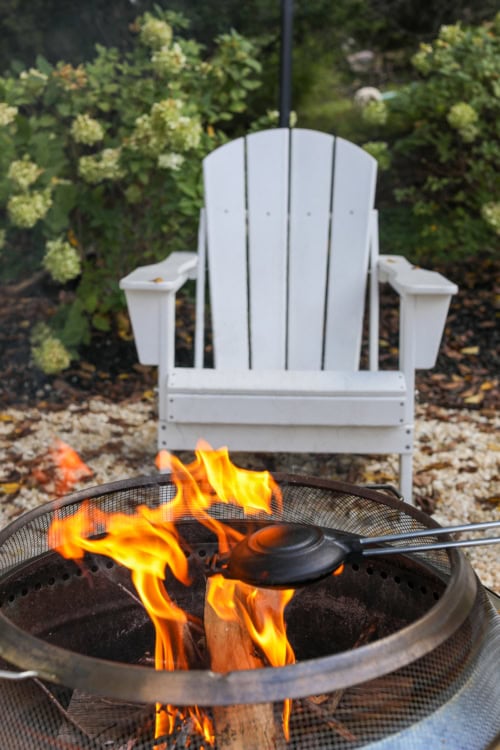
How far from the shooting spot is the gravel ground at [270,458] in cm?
279

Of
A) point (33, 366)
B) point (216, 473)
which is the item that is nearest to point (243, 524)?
point (216, 473)

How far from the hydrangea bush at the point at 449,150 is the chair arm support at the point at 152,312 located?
2237 mm

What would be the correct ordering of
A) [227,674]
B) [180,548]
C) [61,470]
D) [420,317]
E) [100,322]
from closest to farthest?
[227,674] < [180,548] < [420,317] < [61,470] < [100,322]

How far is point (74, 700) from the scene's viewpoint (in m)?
1.28

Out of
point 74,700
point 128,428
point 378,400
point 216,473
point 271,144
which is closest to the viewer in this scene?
point 74,700

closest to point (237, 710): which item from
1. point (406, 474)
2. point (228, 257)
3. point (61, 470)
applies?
point (406, 474)

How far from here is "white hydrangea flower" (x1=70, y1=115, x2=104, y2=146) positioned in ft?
12.6

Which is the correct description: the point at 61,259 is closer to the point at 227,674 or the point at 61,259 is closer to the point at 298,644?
the point at 298,644

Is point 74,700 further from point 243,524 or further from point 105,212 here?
point 105,212

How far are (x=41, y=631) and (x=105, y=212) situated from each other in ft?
9.75

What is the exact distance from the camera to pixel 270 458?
3.25 meters

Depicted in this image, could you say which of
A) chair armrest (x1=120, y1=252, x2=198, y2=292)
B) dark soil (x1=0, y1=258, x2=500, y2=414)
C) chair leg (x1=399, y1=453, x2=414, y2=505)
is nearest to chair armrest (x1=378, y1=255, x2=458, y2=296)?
chair leg (x1=399, y1=453, x2=414, y2=505)

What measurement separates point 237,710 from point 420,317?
5.72ft

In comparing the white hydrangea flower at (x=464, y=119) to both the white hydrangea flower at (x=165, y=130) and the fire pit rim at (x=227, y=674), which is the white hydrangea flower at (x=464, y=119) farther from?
the fire pit rim at (x=227, y=674)
